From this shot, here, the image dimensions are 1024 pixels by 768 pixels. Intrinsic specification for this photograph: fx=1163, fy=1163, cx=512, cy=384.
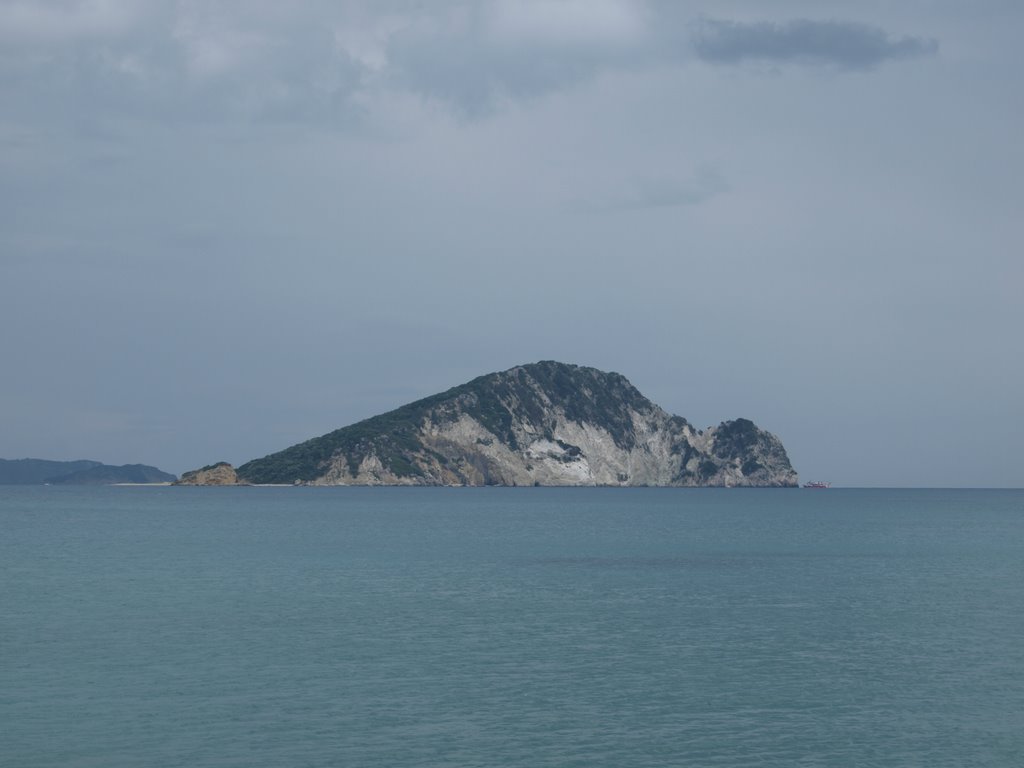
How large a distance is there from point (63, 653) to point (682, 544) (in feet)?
337

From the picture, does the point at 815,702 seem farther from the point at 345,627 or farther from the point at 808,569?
the point at 808,569

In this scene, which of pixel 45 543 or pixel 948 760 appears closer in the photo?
pixel 948 760

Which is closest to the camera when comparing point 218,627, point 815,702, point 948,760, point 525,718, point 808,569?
point 948,760

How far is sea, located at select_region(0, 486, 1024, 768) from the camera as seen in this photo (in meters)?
42.9

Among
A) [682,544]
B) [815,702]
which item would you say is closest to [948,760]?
[815,702]

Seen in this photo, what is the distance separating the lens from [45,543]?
146 m

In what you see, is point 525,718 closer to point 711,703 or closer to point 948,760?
point 711,703

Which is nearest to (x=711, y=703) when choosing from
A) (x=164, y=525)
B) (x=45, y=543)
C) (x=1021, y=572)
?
(x=1021, y=572)

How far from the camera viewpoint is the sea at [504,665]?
141 ft

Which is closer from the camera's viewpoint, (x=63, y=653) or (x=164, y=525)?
(x=63, y=653)

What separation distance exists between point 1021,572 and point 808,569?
2140 centimetres

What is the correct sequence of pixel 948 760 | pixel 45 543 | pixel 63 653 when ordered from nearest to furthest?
pixel 948 760, pixel 63 653, pixel 45 543

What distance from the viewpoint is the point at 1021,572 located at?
115812 mm

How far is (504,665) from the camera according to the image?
57.9 meters
